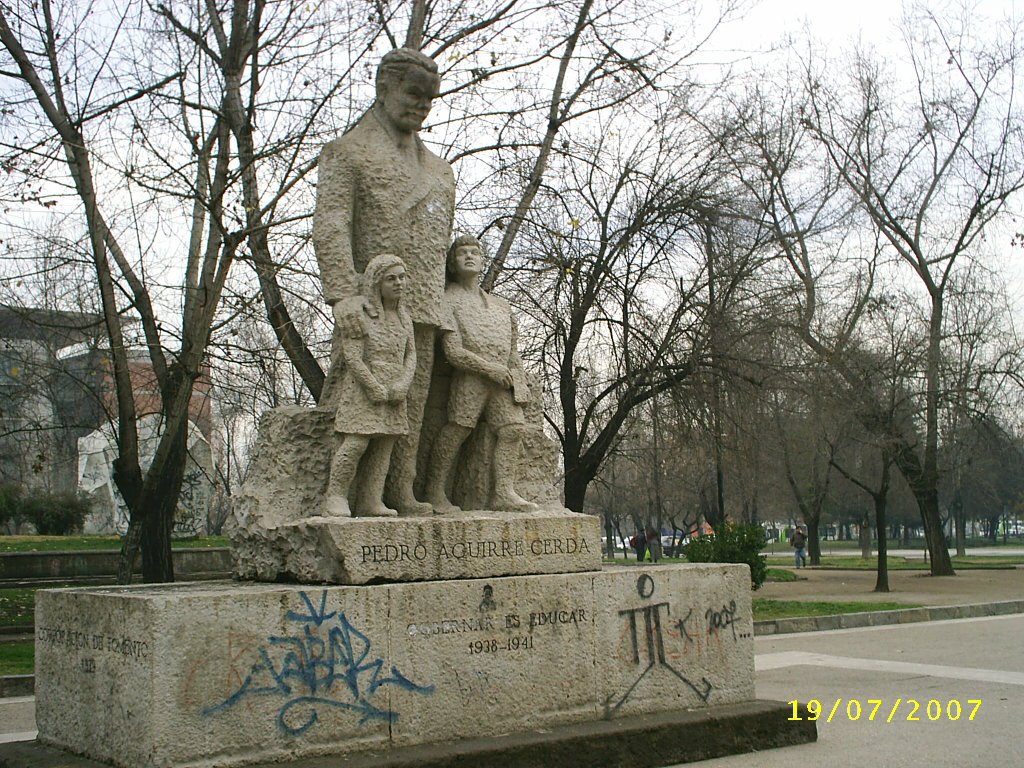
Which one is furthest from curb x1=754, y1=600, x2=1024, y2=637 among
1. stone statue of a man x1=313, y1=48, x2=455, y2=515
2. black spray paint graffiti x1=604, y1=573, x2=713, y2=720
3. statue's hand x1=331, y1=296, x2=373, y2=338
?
statue's hand x1=331, y1=296, x2=373, y2=338

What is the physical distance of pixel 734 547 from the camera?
1870 centimetres

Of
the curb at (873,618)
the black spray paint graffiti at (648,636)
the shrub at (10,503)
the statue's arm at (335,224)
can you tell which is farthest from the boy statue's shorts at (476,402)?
the shrub at (10,503)

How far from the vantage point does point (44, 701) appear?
5973 millimetres

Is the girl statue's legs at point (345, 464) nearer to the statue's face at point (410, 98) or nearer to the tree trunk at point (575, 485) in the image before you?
the statue's face at point (410, 98)

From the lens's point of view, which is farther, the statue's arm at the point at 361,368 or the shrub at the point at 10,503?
the shrub at the point at 10,503

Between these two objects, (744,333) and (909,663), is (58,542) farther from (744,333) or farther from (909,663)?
(909,663)

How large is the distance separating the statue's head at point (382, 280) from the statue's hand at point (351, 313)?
2.0 inches

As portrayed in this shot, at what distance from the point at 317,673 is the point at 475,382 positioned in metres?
2.20

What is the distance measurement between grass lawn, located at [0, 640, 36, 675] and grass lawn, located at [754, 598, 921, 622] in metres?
9.31

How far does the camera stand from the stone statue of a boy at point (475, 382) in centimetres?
689

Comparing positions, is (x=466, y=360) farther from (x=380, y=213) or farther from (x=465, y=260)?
(x=380, y=213)

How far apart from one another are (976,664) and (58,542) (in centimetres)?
2102

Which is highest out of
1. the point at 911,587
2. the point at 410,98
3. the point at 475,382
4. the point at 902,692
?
the point at 410,98
